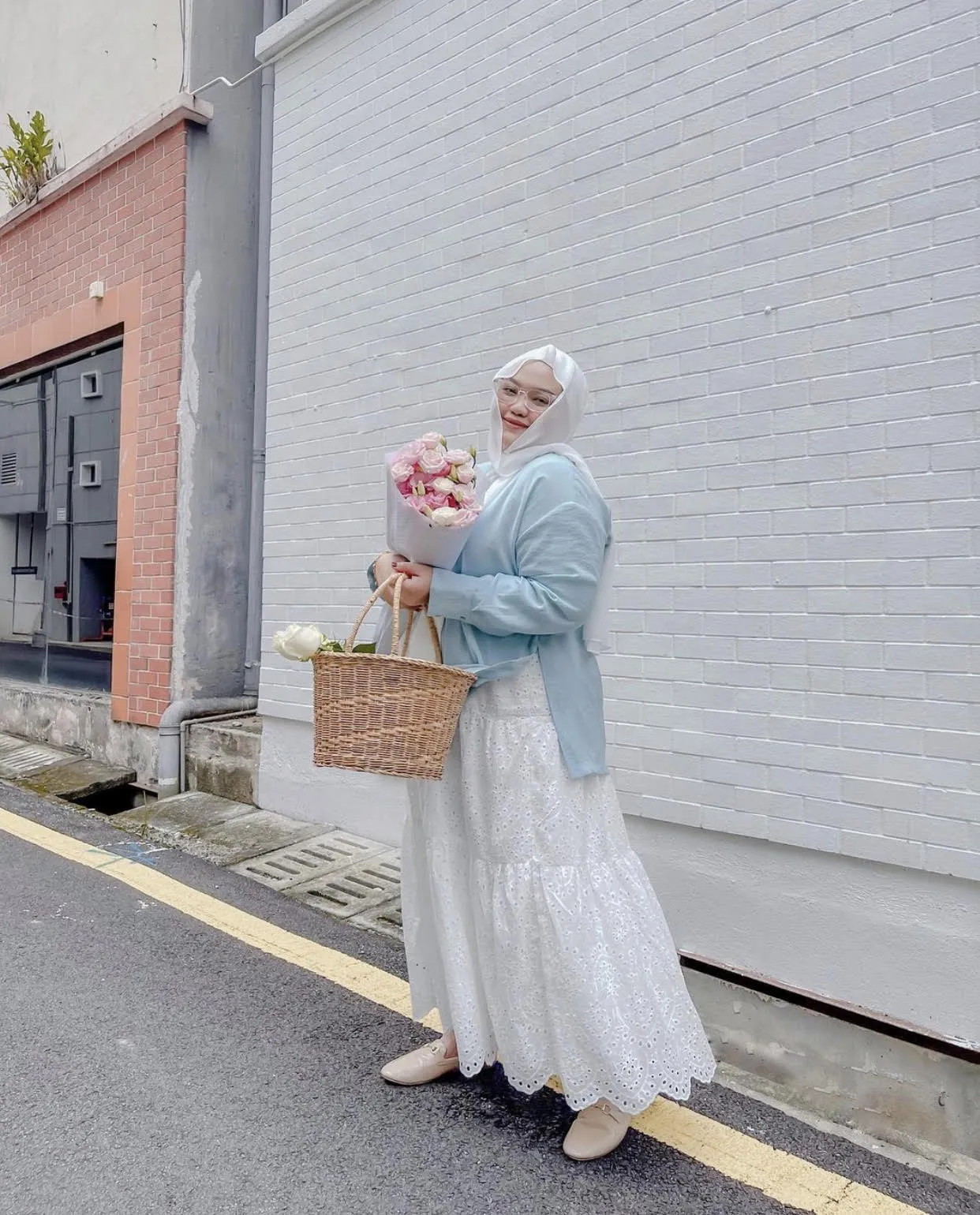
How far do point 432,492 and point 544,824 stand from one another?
2.56ft

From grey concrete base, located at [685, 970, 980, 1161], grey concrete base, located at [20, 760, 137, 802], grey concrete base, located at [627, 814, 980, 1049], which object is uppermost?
grey concrete base, located at [627, 814, 980, 1049]

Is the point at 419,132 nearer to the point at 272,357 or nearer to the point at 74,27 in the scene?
the point at 272,357

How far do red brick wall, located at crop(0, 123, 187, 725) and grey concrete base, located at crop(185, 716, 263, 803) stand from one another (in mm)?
376

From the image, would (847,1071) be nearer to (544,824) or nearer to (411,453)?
(544,824)

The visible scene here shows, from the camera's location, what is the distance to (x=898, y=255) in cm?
282

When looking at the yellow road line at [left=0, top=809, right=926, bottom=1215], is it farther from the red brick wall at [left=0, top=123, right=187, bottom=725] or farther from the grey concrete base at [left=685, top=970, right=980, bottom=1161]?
the red brick wall at [left=0, top=123, right=187, bottom=725]

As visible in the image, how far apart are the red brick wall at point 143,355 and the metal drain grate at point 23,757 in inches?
25.2

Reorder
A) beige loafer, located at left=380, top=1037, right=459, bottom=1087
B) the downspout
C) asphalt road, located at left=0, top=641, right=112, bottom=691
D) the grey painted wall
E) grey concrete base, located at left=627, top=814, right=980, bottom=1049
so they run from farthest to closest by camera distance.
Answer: asphalt road, located at left=0, top=641, right=112, bottom=691 → the downspout → the grey painted wall → grey concrete base, located at left=627, top=814, right=980, bottom=1049 → beige loafer, located at left=380, top=1037, right=459, bottom=1087

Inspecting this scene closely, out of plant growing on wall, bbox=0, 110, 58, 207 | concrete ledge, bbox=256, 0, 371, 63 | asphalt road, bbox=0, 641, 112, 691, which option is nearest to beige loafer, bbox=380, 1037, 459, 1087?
asphalt road, bbox=0, 641, 112, 691

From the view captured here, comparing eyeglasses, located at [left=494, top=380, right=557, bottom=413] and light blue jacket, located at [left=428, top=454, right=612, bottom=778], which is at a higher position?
eyeglasses, located at [left=494, top=380, right=557, bottom=413]

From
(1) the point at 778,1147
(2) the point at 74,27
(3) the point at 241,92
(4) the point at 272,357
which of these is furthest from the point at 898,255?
(2) the point at 74,27

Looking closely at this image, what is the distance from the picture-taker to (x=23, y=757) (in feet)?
20.8

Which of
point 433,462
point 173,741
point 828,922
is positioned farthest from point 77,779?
point 433,462

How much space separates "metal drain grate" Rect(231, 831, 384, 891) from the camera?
13.6 ft
